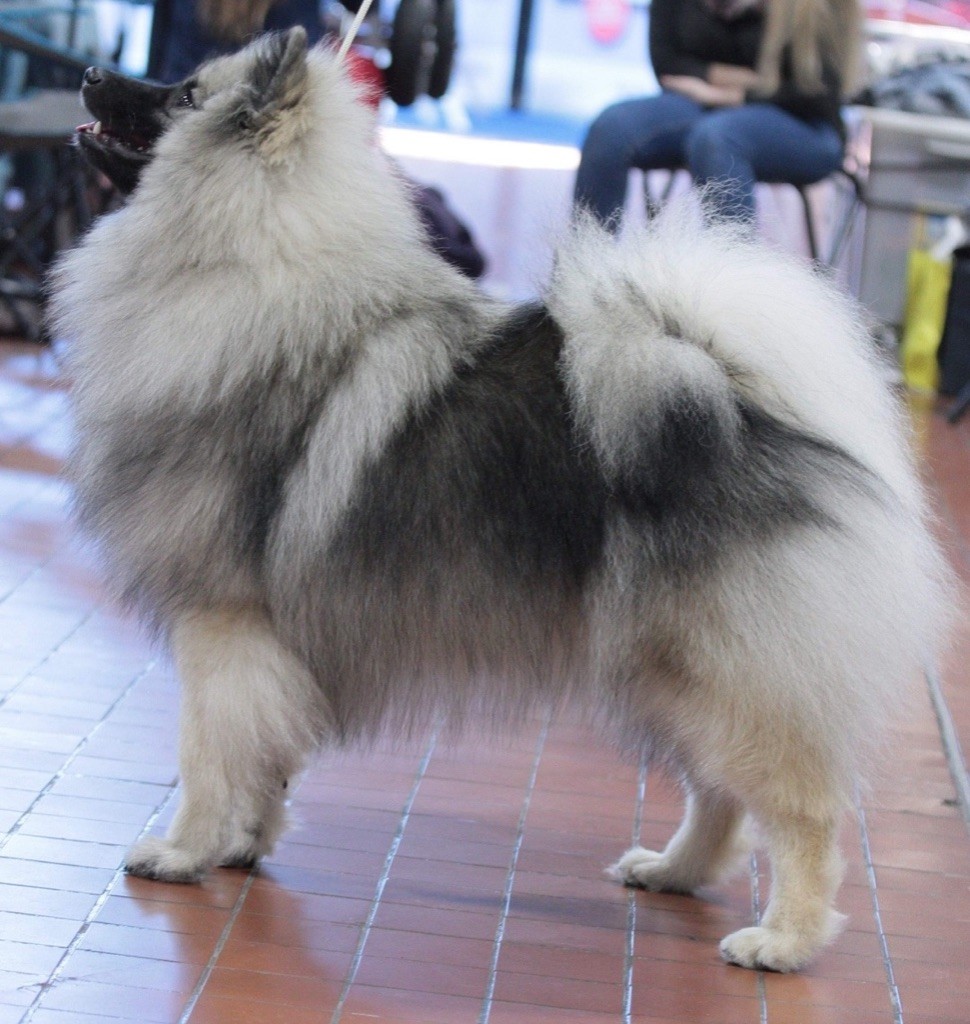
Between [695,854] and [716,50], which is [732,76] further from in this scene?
[695,854]

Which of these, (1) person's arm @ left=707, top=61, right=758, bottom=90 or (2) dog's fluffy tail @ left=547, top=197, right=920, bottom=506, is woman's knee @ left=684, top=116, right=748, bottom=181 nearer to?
(1) person's arm @ left=707, top=61, right=758, bottom=90

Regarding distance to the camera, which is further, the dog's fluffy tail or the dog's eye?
the dog's eye

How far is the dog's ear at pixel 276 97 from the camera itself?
229 cm

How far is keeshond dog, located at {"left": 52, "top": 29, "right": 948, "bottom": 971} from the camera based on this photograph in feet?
7.31

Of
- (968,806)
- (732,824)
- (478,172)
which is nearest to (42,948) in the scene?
(732,824)

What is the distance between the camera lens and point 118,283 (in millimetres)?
2443

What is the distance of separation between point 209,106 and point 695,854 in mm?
1537

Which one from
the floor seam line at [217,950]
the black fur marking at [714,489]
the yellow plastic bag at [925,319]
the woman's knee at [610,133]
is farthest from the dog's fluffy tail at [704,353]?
the yellow plastic bag at [925,319]

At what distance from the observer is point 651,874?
2.62m

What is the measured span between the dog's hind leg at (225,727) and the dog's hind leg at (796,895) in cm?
79

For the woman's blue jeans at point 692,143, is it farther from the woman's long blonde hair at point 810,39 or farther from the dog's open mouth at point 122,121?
the dog's open mouth at point 122,121

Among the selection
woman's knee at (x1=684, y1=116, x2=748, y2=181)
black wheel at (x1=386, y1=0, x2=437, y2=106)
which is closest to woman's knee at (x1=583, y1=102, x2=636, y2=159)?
woman's knee at (x1=684, y1=116, x2=748, y2=181)

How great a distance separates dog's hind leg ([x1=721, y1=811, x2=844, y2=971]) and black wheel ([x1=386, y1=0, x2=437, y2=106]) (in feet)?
12.8

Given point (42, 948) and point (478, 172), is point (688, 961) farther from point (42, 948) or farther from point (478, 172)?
point (478, 172)
